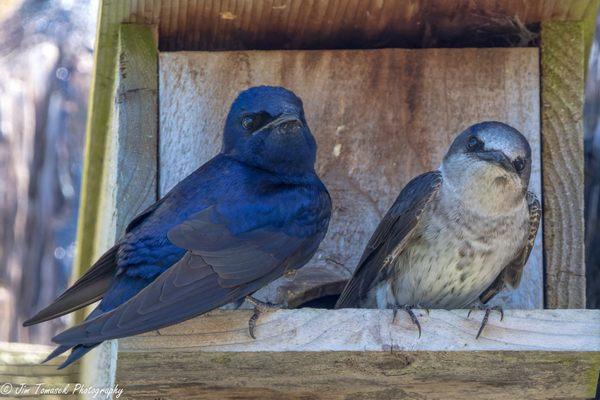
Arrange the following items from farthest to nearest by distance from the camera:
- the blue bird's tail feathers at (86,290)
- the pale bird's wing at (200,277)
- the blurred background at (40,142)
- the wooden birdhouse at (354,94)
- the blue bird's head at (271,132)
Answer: the blurred background at (40,142) < the wooden birdhouse at (354,94) < the blue bird's head at (271,132) < the blue bird's tail feathers at (86,290) < the pale bird's wing at (200,277)

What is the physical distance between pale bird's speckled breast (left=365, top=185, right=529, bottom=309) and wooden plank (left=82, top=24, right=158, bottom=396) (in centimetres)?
72

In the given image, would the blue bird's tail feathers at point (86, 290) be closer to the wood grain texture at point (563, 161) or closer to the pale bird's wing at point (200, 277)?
the pale bird's wing at point (200, 277)

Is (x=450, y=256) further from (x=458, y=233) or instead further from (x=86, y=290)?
(x=86, y=290)

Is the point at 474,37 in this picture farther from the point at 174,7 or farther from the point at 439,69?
the point at 174,7

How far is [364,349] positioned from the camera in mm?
2904

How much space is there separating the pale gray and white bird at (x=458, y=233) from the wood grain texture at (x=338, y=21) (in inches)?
17.1

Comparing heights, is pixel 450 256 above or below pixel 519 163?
below

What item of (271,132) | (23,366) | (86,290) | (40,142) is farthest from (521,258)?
(40,142)

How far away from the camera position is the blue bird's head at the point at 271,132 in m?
3.46

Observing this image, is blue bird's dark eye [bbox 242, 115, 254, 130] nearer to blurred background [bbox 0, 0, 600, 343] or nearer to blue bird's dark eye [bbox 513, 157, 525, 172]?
blue bird's dark eye [bbox 513, 157, 525, 172]

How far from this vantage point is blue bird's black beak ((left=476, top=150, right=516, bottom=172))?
140 inches

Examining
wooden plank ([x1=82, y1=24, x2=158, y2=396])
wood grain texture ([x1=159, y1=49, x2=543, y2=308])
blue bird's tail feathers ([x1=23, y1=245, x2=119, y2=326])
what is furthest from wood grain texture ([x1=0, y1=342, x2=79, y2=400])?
wood grain texture ([x1=159, y1=49, x2=543, y2=308])

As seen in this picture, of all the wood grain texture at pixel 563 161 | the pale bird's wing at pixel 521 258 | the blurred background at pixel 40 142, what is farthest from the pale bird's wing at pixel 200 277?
the blurred background at pixel 40 142

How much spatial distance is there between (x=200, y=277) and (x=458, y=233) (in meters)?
0.95
